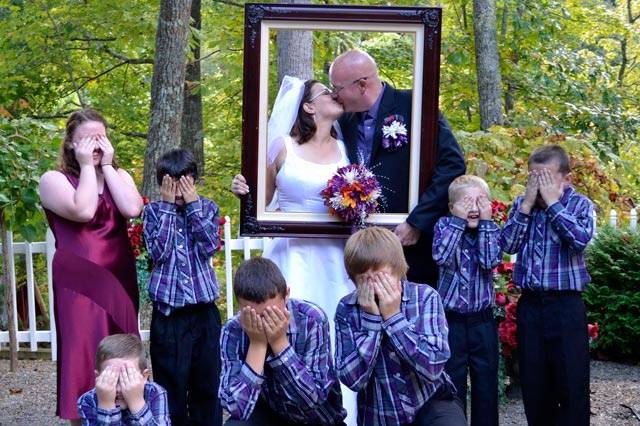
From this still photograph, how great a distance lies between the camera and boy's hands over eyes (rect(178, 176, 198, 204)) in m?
4.90

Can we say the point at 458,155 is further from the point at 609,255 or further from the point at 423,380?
the point at 609,255

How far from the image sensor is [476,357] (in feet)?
15.9

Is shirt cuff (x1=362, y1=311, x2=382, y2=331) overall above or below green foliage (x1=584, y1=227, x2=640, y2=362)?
above

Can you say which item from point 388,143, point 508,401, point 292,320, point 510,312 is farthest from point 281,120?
point 508,401

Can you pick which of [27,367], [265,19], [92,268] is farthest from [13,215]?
[265,19]

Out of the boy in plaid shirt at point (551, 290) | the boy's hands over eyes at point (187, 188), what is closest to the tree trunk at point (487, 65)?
the boy in plaid shirt at point (551, 290)

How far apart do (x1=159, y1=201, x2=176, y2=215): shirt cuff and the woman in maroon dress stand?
8.1 inches

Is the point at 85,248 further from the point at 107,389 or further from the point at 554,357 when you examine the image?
the point at 554,357

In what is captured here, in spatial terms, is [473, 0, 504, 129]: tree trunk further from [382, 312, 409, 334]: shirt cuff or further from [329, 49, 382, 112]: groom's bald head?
[382, 312, 409, 334]: shirt cuff

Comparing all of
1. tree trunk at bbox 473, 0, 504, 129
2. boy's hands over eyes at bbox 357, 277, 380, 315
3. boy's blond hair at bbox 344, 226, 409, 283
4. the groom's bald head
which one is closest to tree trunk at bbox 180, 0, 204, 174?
tree trunk at bbox 473, 0, 504, 129

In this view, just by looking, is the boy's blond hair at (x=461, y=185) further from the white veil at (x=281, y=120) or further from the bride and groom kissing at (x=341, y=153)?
the white veil at (x=281, y=120)

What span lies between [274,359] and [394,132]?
1899mm

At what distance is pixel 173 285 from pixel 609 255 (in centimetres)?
486

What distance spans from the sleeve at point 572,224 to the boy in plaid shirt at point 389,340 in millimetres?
1233
